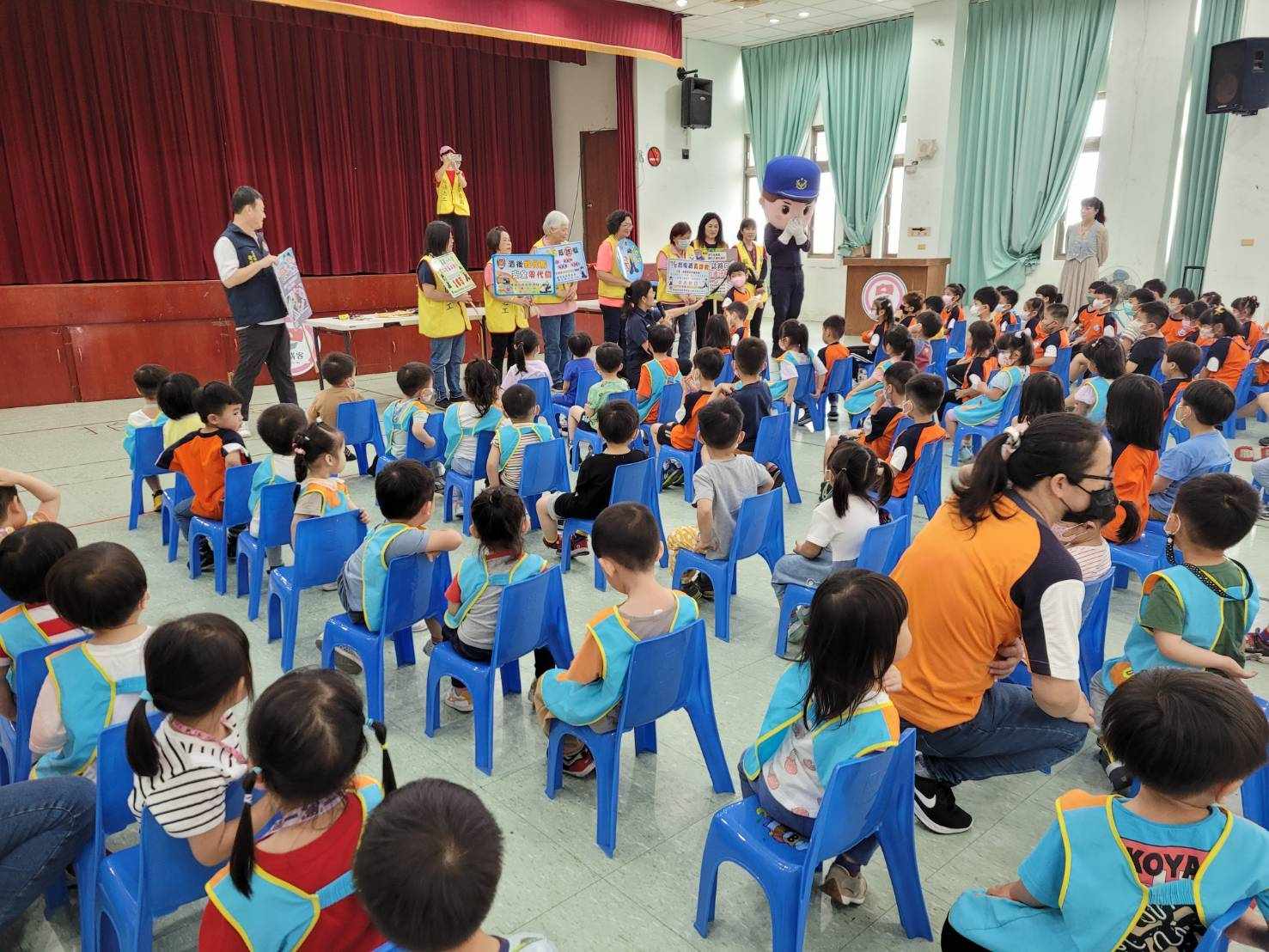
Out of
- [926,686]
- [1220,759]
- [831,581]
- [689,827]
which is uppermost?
[831,581]

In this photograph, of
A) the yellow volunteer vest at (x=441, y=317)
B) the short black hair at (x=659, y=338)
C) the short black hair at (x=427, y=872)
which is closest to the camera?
the short black hair at (x=427, y=872)

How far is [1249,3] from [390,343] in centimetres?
854

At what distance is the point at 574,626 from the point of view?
9.91 ft

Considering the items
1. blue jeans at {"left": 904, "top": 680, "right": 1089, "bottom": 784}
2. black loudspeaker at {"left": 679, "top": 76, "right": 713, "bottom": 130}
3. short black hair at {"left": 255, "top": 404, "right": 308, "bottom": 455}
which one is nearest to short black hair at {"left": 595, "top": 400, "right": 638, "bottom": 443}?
short black hair at {"left": 255, "top": 404, "right": 308, "bottom": 455}

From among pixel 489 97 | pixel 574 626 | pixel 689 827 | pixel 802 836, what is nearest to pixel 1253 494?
pixel 802 836

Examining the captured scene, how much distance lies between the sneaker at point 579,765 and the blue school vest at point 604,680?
306mm

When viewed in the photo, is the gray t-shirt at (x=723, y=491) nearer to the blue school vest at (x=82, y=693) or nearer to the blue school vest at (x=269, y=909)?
the blue school vest at (x=82, y=693)

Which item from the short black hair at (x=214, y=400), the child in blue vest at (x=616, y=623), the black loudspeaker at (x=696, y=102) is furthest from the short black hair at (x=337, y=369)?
the black loudspeaker at (x=696, y=102)

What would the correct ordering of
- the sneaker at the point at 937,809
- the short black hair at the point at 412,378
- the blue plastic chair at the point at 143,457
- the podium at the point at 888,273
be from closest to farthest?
the sneaker at the point at 937,809 < the blue plastic chair at the point at 143,457 < the short black hair at the point at 412,378 < the podium at the point at 888,273

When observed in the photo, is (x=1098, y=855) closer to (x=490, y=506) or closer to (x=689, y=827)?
(x=689, y=827)

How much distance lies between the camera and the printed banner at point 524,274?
19.9 feet

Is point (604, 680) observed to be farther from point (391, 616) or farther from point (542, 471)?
point (542, 471)

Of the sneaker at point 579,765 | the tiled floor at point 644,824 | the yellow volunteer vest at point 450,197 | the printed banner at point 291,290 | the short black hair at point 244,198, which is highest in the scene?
the yellow volunteer vest at point 450,197

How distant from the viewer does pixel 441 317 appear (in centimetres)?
603
